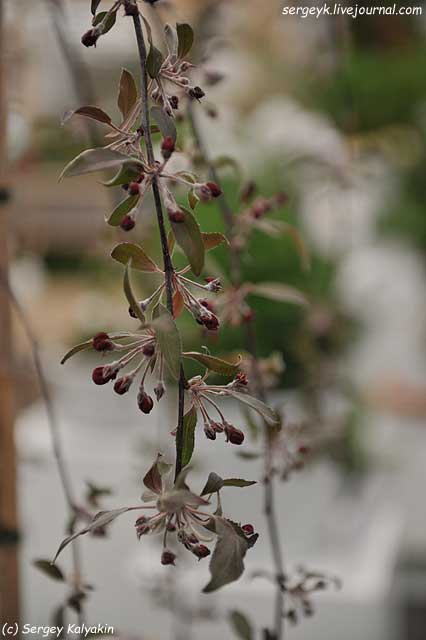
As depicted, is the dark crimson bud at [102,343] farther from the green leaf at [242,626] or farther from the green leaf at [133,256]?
the green leaf at [242,626]

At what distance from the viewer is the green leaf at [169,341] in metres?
0.13

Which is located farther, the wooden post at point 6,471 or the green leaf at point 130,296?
the wooden post at point 6,471

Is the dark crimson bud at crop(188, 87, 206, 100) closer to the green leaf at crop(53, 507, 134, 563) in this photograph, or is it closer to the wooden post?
the green leaf at crop(53, 507, 134, 563)

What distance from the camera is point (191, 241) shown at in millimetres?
141

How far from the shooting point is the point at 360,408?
68cm

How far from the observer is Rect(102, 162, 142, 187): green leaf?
14 centimetres

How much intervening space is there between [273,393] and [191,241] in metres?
0.54

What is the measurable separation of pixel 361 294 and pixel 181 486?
2.33 feet

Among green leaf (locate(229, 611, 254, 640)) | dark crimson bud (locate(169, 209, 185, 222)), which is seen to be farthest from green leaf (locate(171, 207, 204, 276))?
green leaf (locate(229, 611, 254, 640))

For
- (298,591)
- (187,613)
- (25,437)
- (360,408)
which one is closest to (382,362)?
(360,408)

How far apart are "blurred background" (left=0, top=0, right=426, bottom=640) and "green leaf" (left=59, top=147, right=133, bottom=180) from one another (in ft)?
0.10

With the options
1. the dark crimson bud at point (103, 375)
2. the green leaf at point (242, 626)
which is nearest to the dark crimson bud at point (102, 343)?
the dark crimson bud at point (103, 375)

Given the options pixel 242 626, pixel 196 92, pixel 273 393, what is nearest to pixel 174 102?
pixel 196 92

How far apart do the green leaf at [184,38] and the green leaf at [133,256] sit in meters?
0.03
